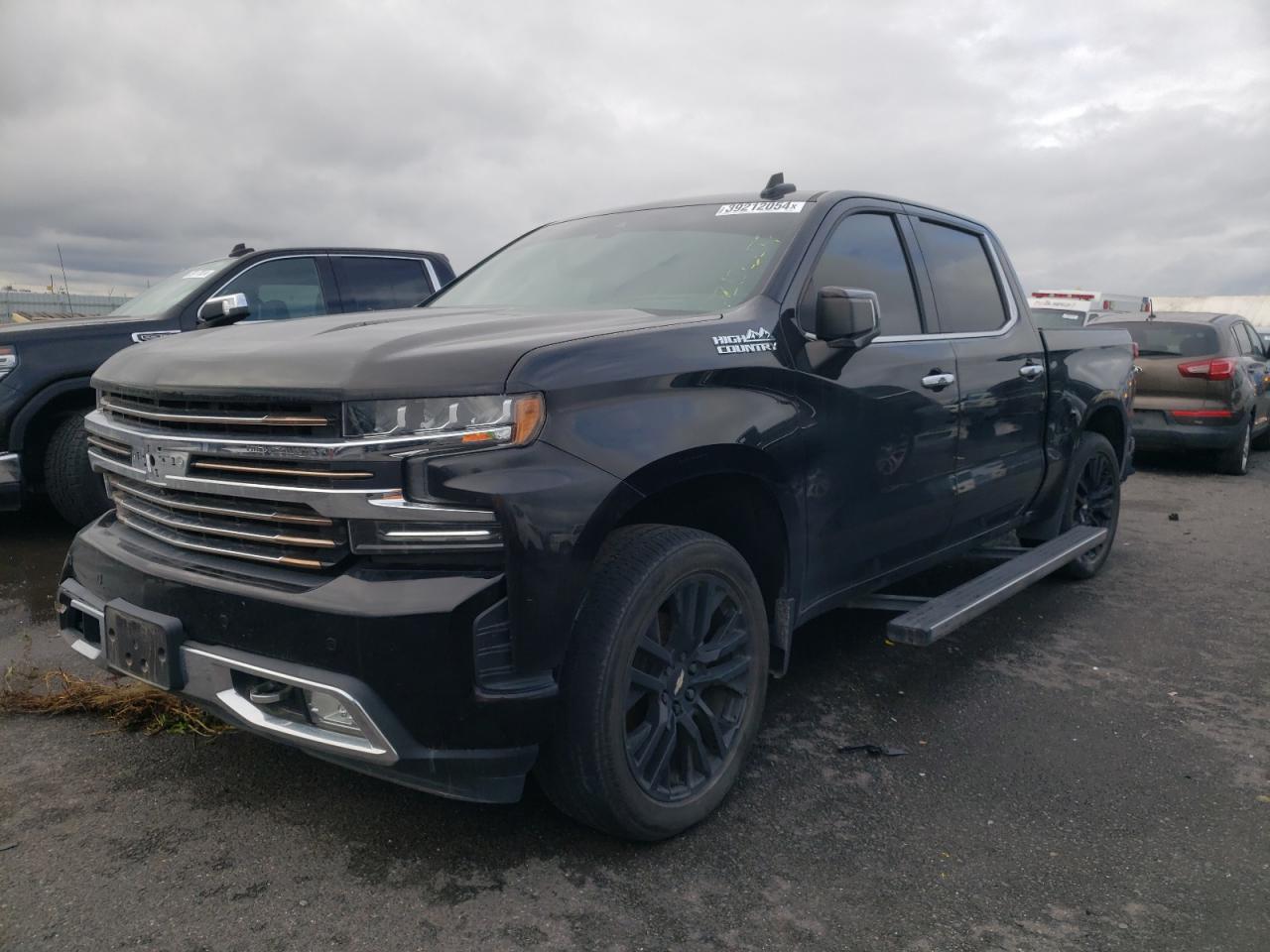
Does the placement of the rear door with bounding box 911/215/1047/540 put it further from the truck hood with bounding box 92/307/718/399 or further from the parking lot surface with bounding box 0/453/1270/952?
the truck hood with bounding box 92/307/718/399

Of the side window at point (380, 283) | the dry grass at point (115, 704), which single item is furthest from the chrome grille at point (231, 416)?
the side window at point (380, 283)

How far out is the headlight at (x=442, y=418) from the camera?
7.42 feet

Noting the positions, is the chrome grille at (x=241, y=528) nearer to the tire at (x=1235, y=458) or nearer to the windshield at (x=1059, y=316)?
the tire at (x=1235, y=458)

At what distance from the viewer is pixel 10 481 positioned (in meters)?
5.70

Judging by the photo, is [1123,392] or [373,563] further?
[1123,392]

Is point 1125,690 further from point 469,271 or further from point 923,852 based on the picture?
point 469,271

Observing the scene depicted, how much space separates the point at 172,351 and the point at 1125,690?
370 cm

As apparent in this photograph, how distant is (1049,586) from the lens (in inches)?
222

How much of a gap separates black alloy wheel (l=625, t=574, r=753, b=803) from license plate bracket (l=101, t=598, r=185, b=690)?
113 centimetres

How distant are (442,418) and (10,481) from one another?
4633 millimetres

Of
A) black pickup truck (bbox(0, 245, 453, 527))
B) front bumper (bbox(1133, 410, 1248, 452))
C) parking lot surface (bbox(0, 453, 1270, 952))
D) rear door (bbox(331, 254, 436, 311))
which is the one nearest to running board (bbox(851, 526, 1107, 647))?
parking lot surface (bbox(0, 453, 1270, 952))

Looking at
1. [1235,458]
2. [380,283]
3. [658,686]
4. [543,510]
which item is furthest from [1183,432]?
[543,510]

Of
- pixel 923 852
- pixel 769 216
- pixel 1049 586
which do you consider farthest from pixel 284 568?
pixel 1049 586

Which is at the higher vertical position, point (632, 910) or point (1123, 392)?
point (1123, 392)
